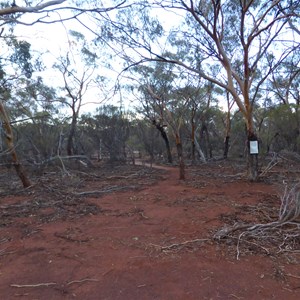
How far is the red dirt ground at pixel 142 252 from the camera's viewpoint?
316 cm

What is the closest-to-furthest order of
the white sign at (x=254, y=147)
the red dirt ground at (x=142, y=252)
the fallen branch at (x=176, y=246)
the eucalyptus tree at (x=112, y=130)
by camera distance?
the red dirt ground at (x=142, y=252), the fallen branch at (x=176, y=246), the white sign at (x=254, y=147), the eucalyptus tree at (x=112, y=130)

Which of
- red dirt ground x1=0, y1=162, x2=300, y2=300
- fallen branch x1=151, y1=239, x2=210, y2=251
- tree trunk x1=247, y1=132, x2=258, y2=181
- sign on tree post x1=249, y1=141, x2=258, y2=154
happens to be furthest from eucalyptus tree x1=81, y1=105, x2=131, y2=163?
fallen branch x1=151, y1=239, x2=210, y2=251

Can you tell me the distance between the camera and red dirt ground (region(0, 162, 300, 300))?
10.4 ft

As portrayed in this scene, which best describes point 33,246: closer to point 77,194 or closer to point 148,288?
point 148,288

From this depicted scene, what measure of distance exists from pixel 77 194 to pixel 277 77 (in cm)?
1664

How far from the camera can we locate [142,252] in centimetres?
413

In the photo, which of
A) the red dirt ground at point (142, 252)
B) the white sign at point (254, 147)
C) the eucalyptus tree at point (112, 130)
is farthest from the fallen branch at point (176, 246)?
the eucalyptus tree at point (112, 130)

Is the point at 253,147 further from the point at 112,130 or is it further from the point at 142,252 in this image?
the point at 112,130

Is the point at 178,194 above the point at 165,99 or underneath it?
underneath

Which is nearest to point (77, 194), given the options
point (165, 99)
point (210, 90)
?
point (165, 99)

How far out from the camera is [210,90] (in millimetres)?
20391

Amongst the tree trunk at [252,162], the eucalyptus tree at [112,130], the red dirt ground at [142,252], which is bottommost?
the red dirt ground at [142,252]

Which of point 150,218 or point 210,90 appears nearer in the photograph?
point 150,218

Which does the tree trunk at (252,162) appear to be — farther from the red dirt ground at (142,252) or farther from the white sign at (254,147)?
the red dirt ground at (142,252)
